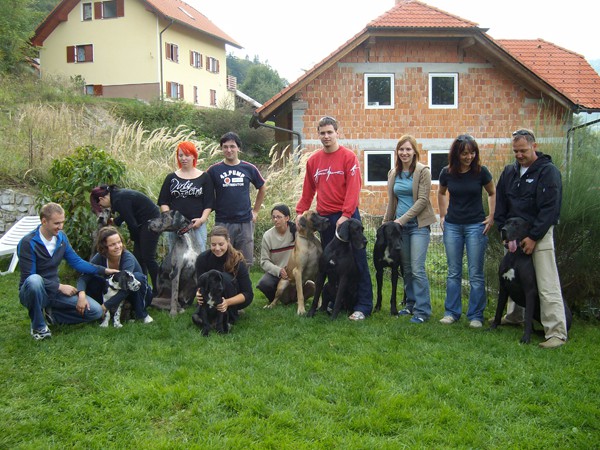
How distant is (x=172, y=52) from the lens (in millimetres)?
31562

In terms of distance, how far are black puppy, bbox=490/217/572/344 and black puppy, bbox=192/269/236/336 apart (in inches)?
101

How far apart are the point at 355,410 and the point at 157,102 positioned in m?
23.6

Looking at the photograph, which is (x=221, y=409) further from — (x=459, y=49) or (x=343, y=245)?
(x=459, y=49)

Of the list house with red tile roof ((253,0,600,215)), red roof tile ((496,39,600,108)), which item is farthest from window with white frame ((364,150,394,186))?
red roof tile ((496,39,600,108))

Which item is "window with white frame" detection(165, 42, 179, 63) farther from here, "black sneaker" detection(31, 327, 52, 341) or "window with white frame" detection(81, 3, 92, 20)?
"black sneaker" detection(31, 327, 52, 341)

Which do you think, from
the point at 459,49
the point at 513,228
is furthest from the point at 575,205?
the point at 459,49

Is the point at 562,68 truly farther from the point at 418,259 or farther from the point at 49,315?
the point at 49,315

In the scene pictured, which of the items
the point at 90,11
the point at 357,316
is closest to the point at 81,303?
the point at 357,316

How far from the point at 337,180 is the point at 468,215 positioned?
1.34m

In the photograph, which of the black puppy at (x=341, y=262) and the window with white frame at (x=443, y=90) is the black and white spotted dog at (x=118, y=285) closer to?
the black puppy at (x=341, y=262)

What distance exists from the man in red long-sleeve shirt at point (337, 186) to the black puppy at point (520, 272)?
1.43 m

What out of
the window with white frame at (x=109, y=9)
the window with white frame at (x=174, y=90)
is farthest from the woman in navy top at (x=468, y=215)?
the window with white frame at (x=109, y=9)

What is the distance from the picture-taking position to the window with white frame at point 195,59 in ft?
112

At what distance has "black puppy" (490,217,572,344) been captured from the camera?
4805mm
